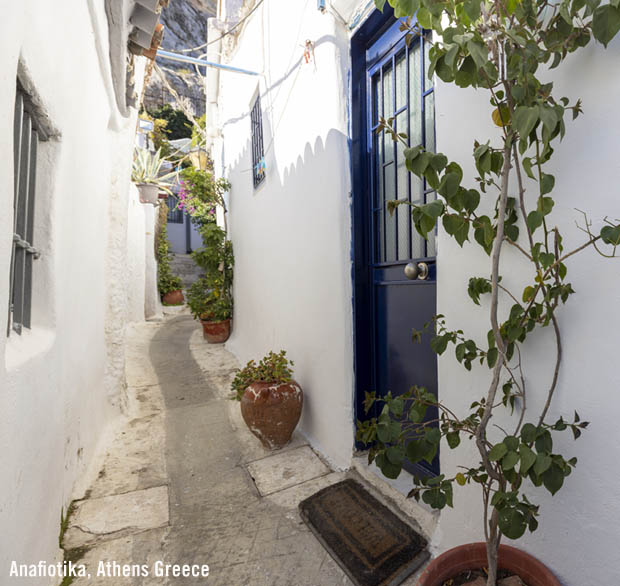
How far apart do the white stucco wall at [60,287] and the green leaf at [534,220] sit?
5.09ft

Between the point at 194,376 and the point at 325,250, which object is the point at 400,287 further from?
the point at 194,376

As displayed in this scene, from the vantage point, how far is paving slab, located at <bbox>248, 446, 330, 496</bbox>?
8.04ft

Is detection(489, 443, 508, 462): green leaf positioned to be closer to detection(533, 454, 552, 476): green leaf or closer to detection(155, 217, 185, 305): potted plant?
detection(533, 454, 552, 476): green leaf

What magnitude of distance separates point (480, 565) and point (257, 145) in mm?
4698

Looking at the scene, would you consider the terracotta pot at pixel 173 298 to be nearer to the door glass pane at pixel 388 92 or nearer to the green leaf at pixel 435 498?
the door glass pane at pixel 388 92

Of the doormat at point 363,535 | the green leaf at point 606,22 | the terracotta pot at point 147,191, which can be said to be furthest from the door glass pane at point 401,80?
the terracotta pot at point 147,191

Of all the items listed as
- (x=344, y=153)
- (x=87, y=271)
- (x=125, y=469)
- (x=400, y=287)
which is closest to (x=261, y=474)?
(x=125, y=469)

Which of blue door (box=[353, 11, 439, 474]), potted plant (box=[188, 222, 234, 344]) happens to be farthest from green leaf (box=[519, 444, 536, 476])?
potted plant (box=[188, 222, 234, 344])

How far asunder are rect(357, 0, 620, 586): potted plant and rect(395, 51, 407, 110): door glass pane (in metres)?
0.97

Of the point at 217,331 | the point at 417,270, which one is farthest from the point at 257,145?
the point at 417,270

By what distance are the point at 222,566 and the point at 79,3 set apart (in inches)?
125

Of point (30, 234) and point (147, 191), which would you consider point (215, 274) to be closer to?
point (147, 191)

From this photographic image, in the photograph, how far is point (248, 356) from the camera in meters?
4.99

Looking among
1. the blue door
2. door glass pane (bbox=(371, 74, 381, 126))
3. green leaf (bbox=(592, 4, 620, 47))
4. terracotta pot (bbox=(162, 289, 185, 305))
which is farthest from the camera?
terracotta pot (bbox=(162, 289, 185, 305))
